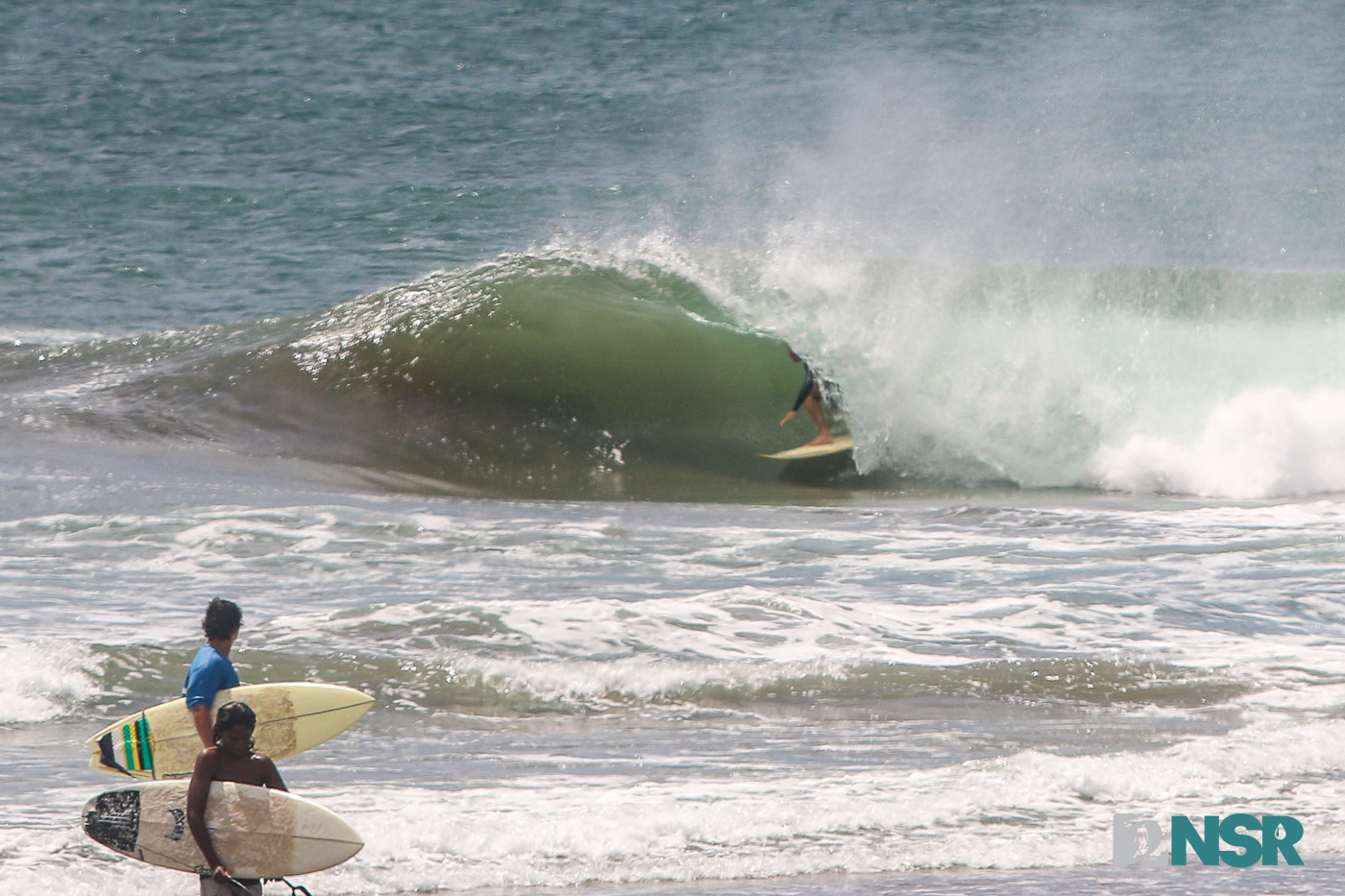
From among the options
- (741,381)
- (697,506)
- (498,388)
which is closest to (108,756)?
(697,506)

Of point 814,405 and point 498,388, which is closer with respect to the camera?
point 814,405

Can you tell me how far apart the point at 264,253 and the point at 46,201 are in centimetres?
524

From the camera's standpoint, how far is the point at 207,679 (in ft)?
12.0

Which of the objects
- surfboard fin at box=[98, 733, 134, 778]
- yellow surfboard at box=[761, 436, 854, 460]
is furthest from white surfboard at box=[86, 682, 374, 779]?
yellow surfboard at box=[761, 436, 854, 460]

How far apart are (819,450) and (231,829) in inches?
293

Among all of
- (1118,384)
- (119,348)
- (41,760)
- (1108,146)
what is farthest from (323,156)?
(41,760)

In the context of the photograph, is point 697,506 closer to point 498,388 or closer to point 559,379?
point 559,379

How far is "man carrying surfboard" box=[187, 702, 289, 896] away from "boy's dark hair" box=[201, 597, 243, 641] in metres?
0.32

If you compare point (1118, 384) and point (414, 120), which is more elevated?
point (414, 120)

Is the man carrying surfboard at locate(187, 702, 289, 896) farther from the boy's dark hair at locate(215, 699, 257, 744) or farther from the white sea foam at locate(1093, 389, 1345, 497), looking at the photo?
the white sea foam at locate(1093, 389, 1345, 497)

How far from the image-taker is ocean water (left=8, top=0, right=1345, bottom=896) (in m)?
4.57

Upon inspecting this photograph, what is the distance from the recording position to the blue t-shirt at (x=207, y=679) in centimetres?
365

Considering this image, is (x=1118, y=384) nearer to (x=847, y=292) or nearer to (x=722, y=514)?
(x=847, y=292)

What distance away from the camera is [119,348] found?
43.5ft
